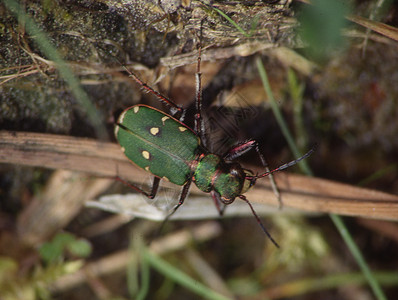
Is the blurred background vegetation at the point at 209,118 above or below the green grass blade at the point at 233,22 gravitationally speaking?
below

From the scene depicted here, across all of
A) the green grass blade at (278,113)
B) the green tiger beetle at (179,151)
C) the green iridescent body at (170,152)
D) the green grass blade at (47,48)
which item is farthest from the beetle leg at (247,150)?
the green grass blade at (47,48)

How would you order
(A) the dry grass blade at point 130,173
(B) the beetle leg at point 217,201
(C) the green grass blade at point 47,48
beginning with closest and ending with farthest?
(C) the green grass blade at point 47,48
(A) the dry grass blade at point 130,173
(B) the beetle leg at point 217,201

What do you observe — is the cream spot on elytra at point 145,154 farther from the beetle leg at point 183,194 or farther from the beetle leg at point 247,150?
the beetle leg at point 247,150

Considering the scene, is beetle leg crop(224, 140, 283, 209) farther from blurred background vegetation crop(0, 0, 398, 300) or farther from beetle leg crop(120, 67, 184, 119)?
beetle leg crop(120, 67, 184, 119)

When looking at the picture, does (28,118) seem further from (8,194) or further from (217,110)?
(217,110)

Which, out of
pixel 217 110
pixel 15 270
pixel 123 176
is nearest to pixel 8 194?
pixel 15 270

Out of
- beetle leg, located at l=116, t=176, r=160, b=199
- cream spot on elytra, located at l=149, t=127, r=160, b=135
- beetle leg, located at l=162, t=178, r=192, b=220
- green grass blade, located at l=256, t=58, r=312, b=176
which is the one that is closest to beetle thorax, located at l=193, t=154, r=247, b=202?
beetle leg, located at l=162, t=178, r=192, b=220

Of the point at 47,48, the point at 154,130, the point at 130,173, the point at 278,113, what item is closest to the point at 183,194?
the point at 130,173

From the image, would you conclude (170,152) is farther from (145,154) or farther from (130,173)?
(130,173)
